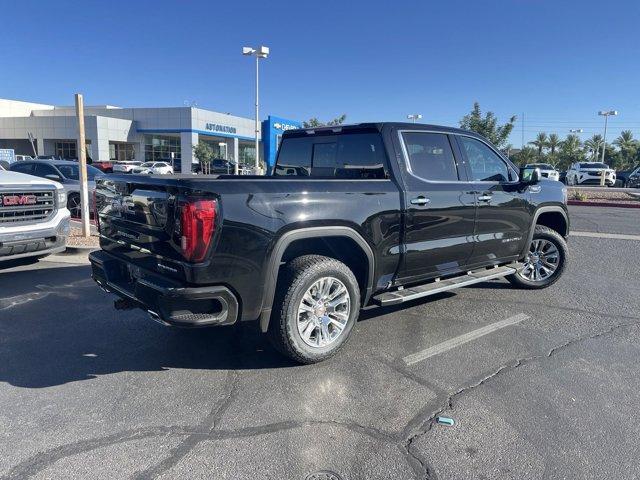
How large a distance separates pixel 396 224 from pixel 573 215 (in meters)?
13.2

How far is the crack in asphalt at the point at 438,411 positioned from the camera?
266 cm

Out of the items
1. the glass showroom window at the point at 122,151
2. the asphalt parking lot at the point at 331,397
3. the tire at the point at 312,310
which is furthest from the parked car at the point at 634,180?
the glass showroom window at the point at 122,151

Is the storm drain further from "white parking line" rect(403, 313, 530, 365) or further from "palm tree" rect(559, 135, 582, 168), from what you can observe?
"palm tree" rect(559, 135, 582, 168)

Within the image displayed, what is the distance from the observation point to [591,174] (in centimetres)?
3288

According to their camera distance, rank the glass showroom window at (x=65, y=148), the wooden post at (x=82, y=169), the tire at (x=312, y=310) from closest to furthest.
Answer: the tire at (x=312, y=310)
the wooden post at (x=82, y=169)
the glass showroom window at (x=65, y=148)

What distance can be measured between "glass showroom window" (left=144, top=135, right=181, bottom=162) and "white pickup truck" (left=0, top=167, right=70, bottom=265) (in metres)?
47.2

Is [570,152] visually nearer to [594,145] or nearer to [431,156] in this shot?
[594,145]

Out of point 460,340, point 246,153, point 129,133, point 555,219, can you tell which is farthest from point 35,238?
point 246,153

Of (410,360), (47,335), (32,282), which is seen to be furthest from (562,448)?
(32,282)

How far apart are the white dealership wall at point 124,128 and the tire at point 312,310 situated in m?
44.9

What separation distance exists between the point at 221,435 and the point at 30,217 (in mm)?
4949

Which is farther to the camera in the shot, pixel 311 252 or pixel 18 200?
pixel 18 200

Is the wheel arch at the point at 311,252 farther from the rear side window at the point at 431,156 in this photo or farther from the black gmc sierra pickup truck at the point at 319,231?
the rear side window at the point at 431,156

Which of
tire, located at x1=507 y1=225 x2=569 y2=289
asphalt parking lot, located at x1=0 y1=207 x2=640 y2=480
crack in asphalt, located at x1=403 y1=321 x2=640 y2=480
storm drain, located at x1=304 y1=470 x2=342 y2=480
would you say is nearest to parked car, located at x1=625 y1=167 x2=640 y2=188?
tire, located at x1=507 y1=225 x2=569 y2=289
